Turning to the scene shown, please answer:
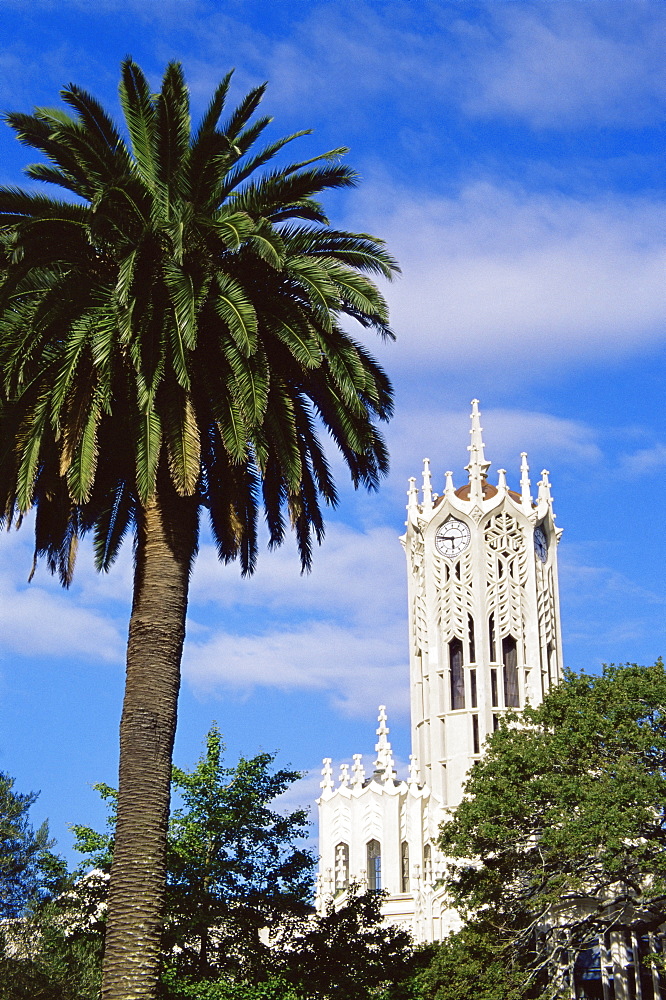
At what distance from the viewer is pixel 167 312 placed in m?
20.1

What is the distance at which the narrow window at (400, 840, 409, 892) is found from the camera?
2648 inches

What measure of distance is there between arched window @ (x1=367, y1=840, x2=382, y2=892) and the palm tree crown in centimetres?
4988

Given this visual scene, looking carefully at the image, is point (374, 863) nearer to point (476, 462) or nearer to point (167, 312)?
point (476, 462)

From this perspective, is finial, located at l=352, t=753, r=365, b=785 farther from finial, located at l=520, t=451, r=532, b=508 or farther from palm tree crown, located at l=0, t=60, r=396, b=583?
palm tree crown, located at l=0, t=60, r=396, b=583

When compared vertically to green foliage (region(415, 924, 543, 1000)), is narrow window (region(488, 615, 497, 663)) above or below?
above

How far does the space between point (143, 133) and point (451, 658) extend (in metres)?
57.8

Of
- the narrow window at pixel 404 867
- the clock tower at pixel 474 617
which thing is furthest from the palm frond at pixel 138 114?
the clock tower at pixel 474 617

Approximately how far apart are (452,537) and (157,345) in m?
57.6

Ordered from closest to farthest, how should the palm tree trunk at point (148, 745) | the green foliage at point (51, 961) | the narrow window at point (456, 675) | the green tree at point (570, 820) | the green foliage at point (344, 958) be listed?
the palm tree trunk at point (148, 745), the green foliage at point (344, 958), the green foliage at point (51, 961), the green tree at point (570, 820), the narrow window at point (456, 675)

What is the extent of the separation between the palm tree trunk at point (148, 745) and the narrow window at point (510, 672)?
5598 cm

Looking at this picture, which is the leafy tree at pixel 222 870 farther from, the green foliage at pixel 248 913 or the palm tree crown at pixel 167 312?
the palm tree crown at pixel 167 312

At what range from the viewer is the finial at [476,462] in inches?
2992

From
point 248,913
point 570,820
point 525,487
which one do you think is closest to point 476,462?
point 525,487

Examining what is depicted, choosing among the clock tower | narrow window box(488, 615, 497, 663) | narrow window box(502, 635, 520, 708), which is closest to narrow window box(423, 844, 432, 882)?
the clock tower
